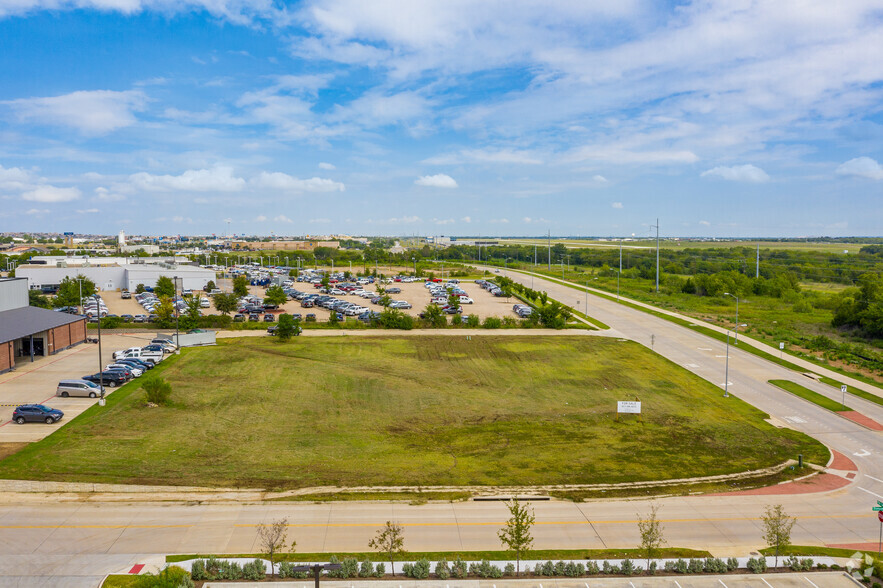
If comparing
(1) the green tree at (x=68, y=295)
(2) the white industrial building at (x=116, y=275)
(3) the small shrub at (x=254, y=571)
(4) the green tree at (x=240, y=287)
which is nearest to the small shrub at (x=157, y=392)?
(3) the small shrub at (x=254, y=571)

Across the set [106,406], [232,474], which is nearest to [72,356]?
[106,406]

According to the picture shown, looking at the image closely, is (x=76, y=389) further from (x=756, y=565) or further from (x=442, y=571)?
(x=756, y=565)

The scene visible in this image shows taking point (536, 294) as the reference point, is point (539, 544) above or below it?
below

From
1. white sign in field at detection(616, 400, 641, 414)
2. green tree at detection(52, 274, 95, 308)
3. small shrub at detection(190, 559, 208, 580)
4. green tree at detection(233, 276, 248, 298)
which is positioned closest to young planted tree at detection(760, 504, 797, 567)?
white sign in field at detection(616, 400, 641, 414)

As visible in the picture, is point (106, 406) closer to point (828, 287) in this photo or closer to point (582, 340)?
point (582, 340)

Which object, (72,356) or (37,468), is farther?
(72,356)

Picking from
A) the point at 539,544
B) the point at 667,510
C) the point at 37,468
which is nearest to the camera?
the point at 539,544
